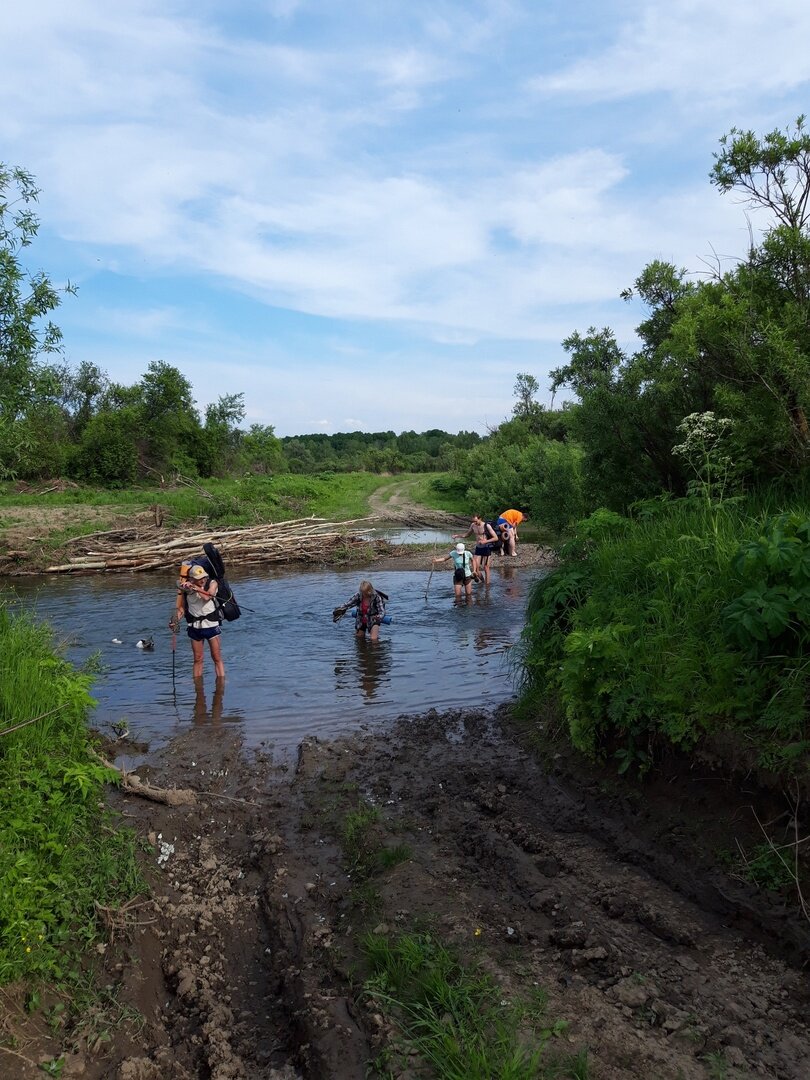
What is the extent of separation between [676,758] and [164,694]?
22.2ft

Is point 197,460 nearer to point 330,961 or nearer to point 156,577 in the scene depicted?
point 156,577

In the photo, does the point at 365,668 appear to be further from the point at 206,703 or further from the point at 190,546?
the point at 190,546

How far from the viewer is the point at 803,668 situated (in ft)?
14.2

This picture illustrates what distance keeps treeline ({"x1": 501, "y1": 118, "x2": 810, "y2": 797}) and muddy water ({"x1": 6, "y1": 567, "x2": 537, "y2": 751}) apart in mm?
2352

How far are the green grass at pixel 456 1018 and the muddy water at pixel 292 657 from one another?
4.05 m

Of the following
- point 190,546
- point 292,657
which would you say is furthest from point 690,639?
point 190,546

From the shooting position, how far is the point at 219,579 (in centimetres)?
985

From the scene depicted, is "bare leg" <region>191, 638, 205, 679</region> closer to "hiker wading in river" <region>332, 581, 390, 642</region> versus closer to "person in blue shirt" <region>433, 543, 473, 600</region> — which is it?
"hiker wading in river" <region>332, 581, 390, 642</region>

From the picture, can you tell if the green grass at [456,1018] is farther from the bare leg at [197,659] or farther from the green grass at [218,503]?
the green grass at [218,503]

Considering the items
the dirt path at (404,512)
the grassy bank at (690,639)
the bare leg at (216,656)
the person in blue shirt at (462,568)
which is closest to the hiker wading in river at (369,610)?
the bare leg at (216,656)

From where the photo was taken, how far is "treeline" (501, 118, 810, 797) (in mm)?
4520

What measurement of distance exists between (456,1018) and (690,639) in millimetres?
2943

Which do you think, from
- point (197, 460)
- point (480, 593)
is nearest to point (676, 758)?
point (480, 593)

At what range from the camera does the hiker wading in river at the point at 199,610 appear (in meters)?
9.74
